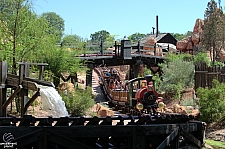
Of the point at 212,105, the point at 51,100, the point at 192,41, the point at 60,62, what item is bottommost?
the point at 212,105

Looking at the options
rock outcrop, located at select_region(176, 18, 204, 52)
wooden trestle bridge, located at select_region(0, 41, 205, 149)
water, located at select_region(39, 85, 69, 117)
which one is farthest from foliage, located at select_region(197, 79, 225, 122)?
rock outcrop, located at select_region(176, 18, 204, 52)

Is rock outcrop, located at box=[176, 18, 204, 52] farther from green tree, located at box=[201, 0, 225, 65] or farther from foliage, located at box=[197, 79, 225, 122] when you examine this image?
foliage, located at box=[197, 79, 225, 122]

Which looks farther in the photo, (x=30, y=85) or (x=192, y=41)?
(x=192, y=41)

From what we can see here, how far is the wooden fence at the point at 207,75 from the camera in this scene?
56.7ft

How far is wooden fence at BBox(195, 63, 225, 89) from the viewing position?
56.7ft

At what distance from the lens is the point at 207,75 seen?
57.7 ft

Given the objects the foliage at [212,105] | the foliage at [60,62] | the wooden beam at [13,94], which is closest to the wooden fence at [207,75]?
the foliage at [212,105]

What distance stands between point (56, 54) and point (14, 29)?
251 inches

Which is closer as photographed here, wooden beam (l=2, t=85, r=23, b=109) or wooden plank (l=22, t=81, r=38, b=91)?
wooden plank (l=22, t=81, r=38, b=91)

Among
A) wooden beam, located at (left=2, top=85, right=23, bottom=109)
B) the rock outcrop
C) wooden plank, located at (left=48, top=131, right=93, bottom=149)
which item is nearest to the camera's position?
wooden plank, located at (left=48, top=131, right=93, bottom=149)

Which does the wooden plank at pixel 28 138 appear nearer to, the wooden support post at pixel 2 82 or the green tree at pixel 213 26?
the wooden support post at pixel 2 82

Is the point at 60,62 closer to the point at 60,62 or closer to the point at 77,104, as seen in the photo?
the point at 60,62

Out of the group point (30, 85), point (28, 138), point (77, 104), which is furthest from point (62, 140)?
point (77, 104)

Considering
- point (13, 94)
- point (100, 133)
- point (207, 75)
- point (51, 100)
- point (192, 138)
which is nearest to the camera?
point (100, 133)
